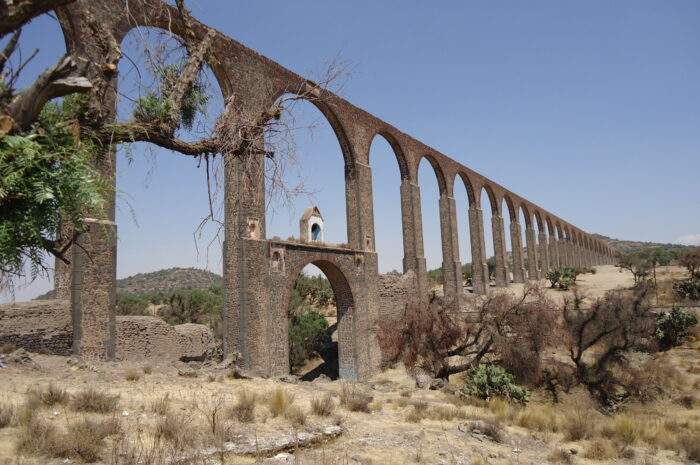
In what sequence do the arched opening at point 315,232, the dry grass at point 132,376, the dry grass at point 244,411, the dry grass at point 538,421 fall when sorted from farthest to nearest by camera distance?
1. the arched opening at point 315,232
2. the dry grass at point 538,421
3. the dry grass at point 132,376
4. the dry grass at point 244,411

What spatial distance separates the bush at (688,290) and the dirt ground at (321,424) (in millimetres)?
18628

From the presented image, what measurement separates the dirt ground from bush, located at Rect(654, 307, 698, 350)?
32.4 ft

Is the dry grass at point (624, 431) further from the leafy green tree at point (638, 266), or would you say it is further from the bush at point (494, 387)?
the leafy green tree at point (638, 266)

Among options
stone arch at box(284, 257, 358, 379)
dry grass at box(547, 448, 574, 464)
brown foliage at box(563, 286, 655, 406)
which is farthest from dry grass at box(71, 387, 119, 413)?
brown foliage at box(563, 286, 655, 406)

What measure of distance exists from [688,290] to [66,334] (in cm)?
3085

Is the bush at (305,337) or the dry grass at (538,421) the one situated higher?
the bush at (305,337)

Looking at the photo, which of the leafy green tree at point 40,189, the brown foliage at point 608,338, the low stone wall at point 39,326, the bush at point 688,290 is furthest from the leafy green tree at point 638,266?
the leafy green tree at point 40,189

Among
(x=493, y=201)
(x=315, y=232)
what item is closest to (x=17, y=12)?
(x=315, y=232)

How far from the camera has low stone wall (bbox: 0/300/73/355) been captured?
10859mm

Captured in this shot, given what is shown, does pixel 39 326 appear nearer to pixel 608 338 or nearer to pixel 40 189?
pixel 40 189

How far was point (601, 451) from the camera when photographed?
8.48 meters

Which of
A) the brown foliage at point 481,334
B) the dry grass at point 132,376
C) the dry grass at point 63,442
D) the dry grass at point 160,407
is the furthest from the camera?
the brown foliage at point 481,334

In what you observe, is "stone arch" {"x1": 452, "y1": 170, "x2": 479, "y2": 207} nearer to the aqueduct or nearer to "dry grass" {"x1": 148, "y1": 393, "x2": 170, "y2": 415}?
the aqueduct

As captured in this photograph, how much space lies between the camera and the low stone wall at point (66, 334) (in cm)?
1090
